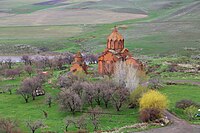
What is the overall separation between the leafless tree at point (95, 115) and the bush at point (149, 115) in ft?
18.3

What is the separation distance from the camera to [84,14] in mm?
181750

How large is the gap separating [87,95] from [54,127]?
8.98m

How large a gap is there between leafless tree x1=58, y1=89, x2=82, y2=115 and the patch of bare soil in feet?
380

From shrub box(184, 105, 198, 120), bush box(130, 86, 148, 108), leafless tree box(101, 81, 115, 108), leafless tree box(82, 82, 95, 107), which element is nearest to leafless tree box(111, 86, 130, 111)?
leafless tree box(101, 81, 115, 108)

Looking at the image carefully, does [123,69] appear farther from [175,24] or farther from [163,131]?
[175,24]

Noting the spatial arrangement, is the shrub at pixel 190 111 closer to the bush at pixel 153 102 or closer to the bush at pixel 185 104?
the bush at pixel 185 104

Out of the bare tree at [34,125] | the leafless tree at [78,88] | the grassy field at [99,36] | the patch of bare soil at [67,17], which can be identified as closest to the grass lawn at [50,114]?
the grassy field at [99,36]

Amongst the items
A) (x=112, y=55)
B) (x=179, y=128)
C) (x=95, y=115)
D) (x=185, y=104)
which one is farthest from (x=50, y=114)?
(x=112, y=55)

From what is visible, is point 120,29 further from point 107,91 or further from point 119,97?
point 119,97

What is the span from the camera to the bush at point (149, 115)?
45188 mm

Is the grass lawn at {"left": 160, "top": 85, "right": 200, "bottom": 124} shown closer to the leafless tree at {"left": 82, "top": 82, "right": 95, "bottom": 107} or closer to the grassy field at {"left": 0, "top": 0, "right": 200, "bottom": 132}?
the grassy field at {"left": 0, "top": 0, "right": 200, "bottom": 132}

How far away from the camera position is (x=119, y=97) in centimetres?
4944

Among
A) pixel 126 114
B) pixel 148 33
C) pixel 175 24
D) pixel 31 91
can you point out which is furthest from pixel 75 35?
pixel 126 114

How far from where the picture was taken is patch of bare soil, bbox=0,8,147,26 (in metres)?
165
